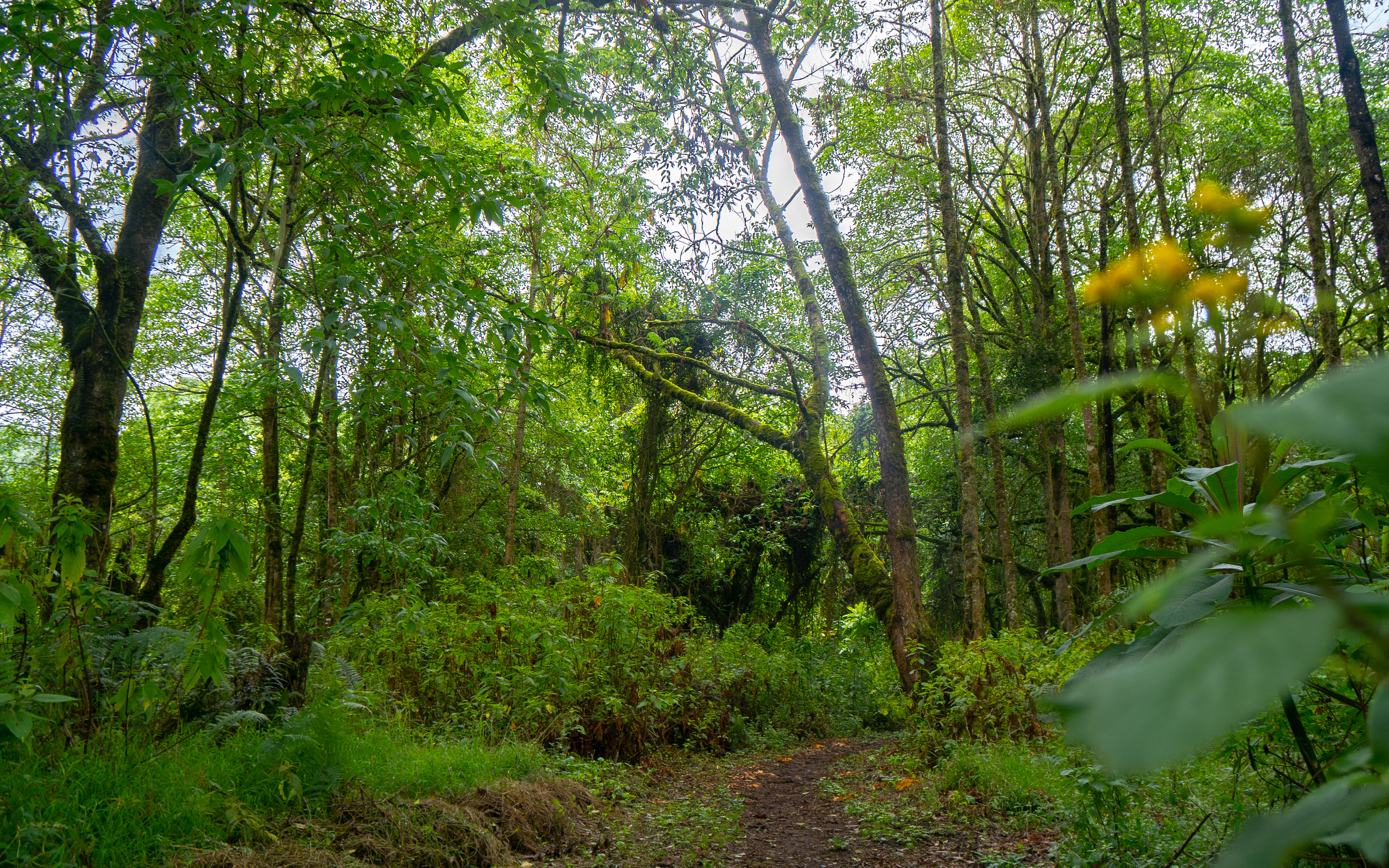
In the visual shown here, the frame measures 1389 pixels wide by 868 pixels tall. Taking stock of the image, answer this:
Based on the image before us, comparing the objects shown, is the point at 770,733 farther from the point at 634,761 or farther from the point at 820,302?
the point at 820,302

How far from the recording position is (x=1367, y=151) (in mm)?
4191

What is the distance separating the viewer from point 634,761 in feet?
19.8

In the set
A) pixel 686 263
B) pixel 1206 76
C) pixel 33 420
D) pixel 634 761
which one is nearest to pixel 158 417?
pixel 33 420

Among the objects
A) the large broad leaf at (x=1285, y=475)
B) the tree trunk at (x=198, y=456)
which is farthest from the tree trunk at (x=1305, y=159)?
the tree trunk at (x=198, y=456)

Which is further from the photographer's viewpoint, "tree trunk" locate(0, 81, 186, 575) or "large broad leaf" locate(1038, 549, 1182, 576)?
"tree trunk" locate(0, 81, 186, 575)

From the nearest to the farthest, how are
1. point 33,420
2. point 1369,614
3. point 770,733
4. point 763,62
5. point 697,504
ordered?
point 1369,614 → point 770,733 → point 763,62 → point 33,420 → point 697,504

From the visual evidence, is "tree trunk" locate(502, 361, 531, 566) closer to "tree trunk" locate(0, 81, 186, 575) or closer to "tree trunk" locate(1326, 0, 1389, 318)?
"tree trunk" locate(0, 81, 186, 575)

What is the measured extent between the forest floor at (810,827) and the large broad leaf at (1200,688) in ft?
11.8

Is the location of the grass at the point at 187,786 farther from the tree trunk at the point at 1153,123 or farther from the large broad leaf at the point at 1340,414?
the tree trunk at the point at 1153,123

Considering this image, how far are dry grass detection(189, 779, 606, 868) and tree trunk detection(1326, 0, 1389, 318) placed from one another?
5396 millimetres

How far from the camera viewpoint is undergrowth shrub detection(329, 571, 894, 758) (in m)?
5.57

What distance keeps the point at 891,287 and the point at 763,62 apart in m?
3.34

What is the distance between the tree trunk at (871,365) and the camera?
23.5ft

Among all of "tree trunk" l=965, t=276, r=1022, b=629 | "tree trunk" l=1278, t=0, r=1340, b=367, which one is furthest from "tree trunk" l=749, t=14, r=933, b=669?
"tree trunk" l=1278, t=0, r=1340, b=367
